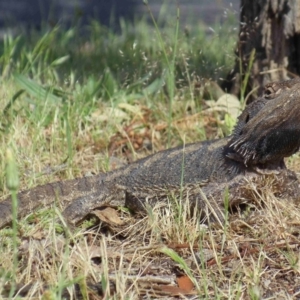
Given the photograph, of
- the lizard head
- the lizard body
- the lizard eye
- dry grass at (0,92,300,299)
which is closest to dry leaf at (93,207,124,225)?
dry grass at (0,92,300,299)

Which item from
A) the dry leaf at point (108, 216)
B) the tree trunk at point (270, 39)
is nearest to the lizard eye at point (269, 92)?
the dry leaf at point (108, 216)

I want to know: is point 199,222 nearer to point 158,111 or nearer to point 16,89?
point 158,111

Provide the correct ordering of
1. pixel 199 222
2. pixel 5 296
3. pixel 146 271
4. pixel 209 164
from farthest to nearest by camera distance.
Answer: pixel 209 164 → pixel 199 222 → pixel 146 271 → pixel 5 296

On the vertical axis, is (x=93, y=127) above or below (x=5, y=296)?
below

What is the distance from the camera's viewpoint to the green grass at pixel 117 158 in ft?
12.9

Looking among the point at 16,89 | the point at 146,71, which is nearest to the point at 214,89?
the point at 146,71

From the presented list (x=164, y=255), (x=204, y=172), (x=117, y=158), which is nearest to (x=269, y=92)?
(x=204, y=172)

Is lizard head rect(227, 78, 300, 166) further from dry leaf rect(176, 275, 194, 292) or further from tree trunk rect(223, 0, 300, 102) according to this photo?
tree trunk rect(223, 0, 300, 102)

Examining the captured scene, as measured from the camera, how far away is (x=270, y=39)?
20.9 ft

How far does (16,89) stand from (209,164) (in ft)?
7.15

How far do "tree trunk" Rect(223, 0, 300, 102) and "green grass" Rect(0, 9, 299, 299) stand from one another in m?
0.31

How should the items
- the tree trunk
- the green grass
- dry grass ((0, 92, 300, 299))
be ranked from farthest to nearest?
1. the tree trunk
2. the green grass
3. dry grass ((0, 92, 300, 299))

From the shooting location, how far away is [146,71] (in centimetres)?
699

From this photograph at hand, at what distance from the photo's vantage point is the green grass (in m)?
3.92
